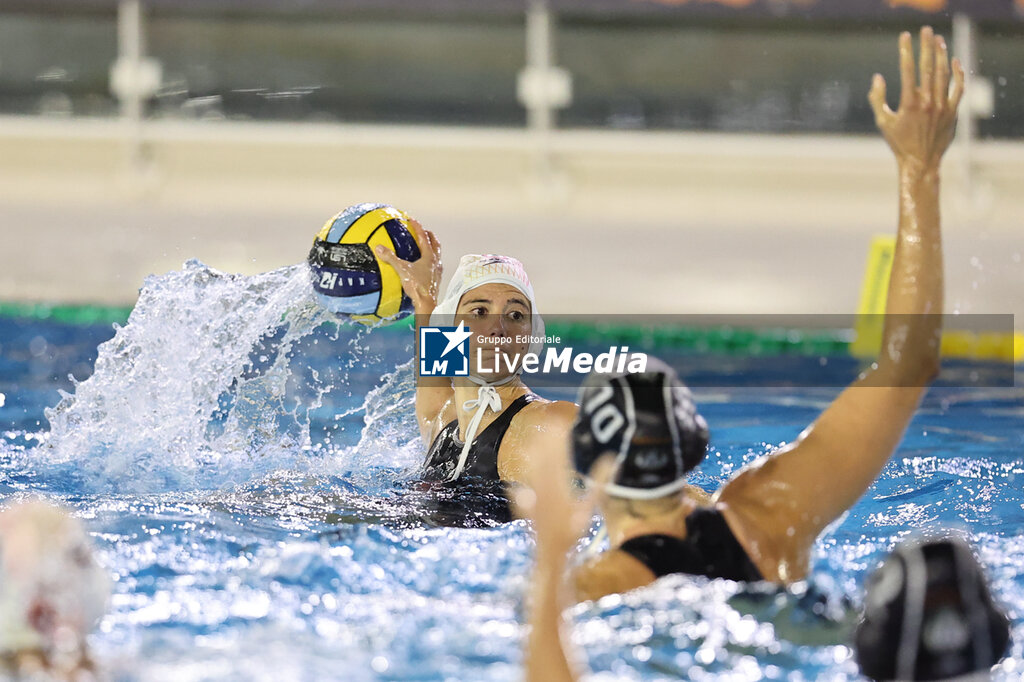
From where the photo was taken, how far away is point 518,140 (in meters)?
8.73

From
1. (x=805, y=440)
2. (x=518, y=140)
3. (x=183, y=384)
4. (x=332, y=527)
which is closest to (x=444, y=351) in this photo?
(x=332, y=527)

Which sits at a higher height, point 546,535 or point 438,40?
point 438,40

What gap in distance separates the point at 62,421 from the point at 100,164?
539 centimetres

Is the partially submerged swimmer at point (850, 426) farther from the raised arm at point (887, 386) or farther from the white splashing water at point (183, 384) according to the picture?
the white splashing water at point (183, 384)

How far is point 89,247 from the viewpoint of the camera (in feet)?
25.9

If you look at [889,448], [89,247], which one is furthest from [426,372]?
[89,247]

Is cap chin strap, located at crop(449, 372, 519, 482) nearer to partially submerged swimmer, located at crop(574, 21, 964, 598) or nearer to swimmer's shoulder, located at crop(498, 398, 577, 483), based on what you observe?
swimmer's shoulder, located at crop(498, 398, 577, 483)

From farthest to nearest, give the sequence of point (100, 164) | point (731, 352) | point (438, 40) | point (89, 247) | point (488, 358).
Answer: point (438, 40) → point (100, 164) → point (89, 247) → point (731, 352) → point (488, 358)

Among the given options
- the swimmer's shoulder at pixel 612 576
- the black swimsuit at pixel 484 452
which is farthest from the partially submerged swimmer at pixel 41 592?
the black swimsuit at pixel 484 452

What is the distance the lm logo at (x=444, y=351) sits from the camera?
309 cm

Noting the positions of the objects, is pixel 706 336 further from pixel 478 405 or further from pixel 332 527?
pixel 332 527

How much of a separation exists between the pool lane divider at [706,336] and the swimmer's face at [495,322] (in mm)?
3355

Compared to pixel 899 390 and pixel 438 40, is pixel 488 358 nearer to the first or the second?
pixel 899 390

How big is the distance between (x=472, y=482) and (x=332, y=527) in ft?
1.29
